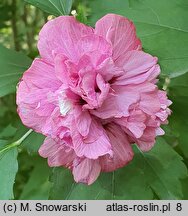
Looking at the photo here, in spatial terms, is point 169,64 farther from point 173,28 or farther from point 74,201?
point 74,201

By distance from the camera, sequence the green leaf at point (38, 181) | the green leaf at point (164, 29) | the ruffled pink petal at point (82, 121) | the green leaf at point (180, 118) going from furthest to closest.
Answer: the green leaf at point (38, 181)
the green leaf at point (180, 118)
the green leaf at point (164, 29)
the ruffled pink petal at point (82, 121)

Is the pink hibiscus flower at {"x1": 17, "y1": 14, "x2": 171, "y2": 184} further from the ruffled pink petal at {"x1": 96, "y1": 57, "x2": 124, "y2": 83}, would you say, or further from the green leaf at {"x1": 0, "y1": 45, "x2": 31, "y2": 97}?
the green leaf at {"x1": 0, "y1": 45, "x2": 31, "y2": 97}

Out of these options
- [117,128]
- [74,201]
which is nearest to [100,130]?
[117,128]

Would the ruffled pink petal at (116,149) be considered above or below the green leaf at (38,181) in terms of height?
above

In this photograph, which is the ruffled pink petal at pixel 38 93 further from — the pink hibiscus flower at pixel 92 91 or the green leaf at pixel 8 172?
the green leaf at pixel 8 172

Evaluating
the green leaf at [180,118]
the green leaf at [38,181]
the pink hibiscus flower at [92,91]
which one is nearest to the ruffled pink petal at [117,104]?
the pink hibiscus flower at [92,91]

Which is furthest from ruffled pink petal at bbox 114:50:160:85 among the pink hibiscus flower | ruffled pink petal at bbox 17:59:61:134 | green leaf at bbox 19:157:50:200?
green leaf at bbox 19:157:50:200
